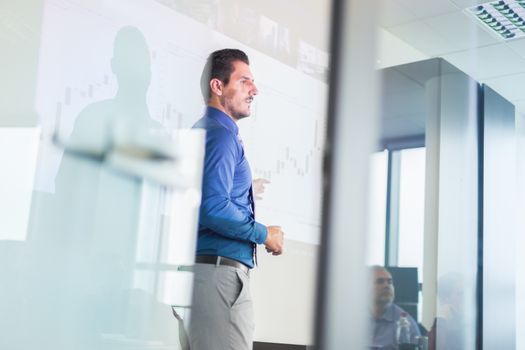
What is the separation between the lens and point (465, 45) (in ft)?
4.27

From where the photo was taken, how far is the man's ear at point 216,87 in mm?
1879

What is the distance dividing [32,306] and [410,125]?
5.17 feet

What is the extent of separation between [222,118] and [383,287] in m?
0.92

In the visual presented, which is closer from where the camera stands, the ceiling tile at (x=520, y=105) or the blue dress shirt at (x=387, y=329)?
the blue dress shirt at (x=387, y=329)

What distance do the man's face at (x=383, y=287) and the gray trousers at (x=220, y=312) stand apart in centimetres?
64

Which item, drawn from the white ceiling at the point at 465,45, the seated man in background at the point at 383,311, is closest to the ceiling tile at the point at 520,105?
the white ceiling at the point at 465,45

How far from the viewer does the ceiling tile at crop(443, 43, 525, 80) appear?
3.93ft

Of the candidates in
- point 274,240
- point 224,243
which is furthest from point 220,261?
point 274,240

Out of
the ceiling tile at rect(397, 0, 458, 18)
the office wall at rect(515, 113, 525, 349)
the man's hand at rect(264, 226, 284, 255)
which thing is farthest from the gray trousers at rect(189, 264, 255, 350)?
the ceiling tile at rect(397, 0, 458, 18)

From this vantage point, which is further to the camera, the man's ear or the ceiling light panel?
the man's ear

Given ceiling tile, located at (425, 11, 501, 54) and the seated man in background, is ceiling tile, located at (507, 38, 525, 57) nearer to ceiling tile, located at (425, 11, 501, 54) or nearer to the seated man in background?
ceiling tile, located at (425, 11, 501, 54)

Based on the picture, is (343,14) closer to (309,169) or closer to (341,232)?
(341,232)

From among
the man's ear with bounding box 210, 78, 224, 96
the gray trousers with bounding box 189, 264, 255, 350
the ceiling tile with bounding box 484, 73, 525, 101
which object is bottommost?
the gray trousers with bounding box 189, 264, 255, 350

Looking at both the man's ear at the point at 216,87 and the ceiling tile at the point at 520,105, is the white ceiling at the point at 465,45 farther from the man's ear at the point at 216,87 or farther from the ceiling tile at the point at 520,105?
the man's ear at the point at 216,87
